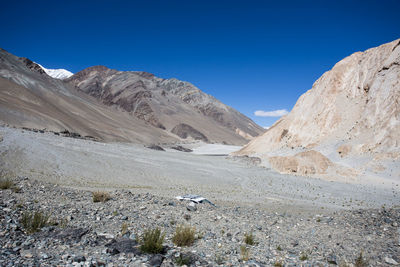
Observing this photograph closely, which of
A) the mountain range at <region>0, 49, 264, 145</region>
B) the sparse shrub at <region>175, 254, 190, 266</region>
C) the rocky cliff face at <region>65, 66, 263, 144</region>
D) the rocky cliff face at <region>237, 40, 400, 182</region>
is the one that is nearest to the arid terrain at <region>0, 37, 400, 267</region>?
the sparse shrub at <region>175, 254, 190, 266</region>

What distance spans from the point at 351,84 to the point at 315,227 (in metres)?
30.8

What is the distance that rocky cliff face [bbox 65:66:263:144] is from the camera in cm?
12350

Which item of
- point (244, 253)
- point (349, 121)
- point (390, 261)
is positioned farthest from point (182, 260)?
point (349, 121)

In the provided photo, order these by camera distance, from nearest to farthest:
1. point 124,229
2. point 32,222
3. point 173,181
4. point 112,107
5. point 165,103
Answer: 1. point 32,222
2. point 124,229
3. point 173,181
4. point 112,107
5. point 165,103

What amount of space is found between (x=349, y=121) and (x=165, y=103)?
116m

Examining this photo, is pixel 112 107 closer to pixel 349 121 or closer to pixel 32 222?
pixel 349 121

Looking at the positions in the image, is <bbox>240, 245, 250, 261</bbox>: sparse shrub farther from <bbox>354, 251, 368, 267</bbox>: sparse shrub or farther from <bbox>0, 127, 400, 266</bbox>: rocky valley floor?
<bbox>354, 251, 368, 267</bbox>: sparse shrub

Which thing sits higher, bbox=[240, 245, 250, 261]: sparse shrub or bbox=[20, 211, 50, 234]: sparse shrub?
bbox=[240, 245, 250, 261]: sparse shrub

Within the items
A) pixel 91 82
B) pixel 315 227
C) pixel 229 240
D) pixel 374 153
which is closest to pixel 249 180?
pixel 374 153

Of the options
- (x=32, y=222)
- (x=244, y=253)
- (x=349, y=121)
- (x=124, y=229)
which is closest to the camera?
(x=244, y=253)

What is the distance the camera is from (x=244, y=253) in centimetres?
544

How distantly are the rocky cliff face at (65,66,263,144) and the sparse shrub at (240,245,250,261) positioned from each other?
105 m

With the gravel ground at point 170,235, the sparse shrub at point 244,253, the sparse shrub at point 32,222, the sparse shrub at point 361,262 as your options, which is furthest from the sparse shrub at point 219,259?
the sparse shrub at point 32,222

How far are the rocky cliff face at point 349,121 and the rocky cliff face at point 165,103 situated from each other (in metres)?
77.3
